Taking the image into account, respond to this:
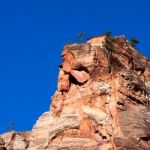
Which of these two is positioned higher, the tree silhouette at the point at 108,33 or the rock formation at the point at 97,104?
the tree silhouette at the point at 108,33

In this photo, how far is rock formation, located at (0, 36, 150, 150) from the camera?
6762 cm

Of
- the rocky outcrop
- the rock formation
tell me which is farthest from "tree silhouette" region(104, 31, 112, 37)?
the rocky outcrop

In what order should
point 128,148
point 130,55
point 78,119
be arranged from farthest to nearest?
point 130,55
point 78,119
point 128,148

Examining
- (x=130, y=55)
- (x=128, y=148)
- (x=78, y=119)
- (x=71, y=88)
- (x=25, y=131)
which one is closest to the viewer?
(x=128, y=148)

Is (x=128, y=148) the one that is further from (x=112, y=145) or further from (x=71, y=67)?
(x=71, y=67)

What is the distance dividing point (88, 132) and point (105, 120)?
2.22 m

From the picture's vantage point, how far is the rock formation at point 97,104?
67625 mm

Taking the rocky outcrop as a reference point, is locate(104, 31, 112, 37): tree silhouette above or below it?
above

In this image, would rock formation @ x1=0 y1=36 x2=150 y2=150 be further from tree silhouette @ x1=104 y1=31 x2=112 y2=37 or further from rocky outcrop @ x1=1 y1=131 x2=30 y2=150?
rocky outcrop @ x1=1 y1=131 x2=30 y2=150

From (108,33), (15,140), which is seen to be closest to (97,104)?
(108,33)

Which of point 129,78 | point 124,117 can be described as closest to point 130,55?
point 129,78

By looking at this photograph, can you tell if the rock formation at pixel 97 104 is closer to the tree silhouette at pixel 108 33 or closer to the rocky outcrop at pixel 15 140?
the tree silhouette at pixel 108 33

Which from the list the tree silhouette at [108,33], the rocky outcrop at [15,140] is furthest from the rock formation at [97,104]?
the rocky outcrop at [15,140]

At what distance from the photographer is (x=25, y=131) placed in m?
87.4
